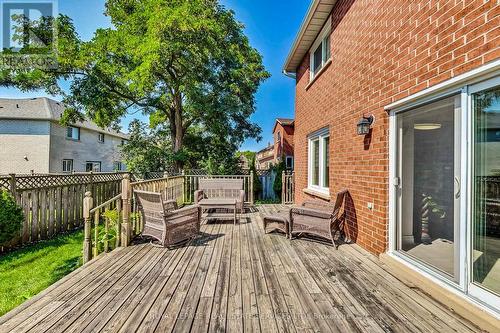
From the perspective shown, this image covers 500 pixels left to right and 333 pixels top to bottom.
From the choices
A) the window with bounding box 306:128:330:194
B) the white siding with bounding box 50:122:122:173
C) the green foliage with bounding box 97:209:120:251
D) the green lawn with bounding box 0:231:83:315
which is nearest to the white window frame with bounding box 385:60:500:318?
the window with bounding box 306:128:330:194

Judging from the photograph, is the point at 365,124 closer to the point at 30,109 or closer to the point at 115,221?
the point at 115,221

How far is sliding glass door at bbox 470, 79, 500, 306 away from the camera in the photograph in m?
2.26

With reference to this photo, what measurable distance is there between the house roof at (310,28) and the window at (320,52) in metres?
0.18

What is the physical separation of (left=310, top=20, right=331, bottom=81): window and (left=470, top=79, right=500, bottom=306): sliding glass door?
4.67 m

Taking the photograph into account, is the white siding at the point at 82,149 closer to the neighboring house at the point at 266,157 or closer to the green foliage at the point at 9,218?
the green foliage at the point at 9,218

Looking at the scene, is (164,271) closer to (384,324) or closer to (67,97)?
(384,324)

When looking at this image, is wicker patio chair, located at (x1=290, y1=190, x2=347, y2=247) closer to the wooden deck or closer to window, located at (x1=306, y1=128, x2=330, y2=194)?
the wooden deck

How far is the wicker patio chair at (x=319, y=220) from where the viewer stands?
15.1ft

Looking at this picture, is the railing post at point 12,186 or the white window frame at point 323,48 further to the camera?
the white window frame at point 323,48

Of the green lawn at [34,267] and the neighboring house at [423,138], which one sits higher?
the neighboring house at [423,138]

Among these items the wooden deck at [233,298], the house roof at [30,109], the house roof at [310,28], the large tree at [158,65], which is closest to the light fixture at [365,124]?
the wooden deck at [233,298]

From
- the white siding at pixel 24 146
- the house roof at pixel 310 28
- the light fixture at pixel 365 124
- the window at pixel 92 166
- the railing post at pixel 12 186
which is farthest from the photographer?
the window at pixel 92 166

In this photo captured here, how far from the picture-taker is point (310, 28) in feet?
22.2

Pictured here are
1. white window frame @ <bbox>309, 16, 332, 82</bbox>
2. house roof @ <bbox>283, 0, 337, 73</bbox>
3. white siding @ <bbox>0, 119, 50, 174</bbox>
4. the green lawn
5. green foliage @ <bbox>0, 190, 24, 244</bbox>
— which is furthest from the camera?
white siding @ <bbox>0, 119, 50, 174</bbox>
